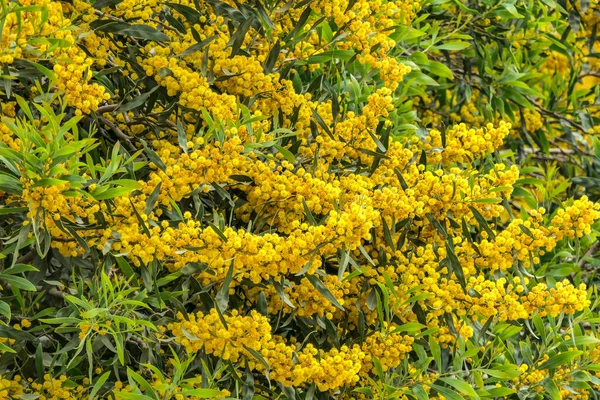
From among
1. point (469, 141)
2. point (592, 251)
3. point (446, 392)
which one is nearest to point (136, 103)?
point (469, 141)

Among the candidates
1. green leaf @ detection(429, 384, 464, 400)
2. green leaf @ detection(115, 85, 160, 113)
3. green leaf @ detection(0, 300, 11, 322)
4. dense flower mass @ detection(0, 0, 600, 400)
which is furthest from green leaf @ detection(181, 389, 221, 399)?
green leaf @ detection(115, 85, 160, 113)

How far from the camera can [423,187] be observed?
3.49 metres

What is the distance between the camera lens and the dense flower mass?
3.08 meters

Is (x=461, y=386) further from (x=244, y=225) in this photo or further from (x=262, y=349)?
(x=244, y=225)

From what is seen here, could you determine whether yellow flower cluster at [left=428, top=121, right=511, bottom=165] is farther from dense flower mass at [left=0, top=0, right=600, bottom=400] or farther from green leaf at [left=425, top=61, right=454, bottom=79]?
green leaf at [left=425, top=61, right=454, bottom=79]

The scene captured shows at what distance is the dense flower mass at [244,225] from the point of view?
3.08 m

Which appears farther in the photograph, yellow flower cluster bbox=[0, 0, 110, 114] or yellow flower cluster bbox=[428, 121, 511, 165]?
yellow flower cluster bbox=[428, 121, 511, 165]

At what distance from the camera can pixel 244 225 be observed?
149 inches

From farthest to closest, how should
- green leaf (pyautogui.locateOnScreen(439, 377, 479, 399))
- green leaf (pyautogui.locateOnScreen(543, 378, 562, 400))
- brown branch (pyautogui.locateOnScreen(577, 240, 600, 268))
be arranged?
brown branch (pyautogui.locateOnScreen(577, 240, 600, 268))
green leaf (pyautogui.locateOnScreen(543, 378, 562, 400))
green leaf (pyautogui.locateOnScreen(439, 377, 479, 399))

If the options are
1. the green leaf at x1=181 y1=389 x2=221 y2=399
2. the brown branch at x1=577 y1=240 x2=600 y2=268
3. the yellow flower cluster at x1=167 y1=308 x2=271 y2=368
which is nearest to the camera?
the green leaf at x1=181 y1=389 x2=221 y2=399

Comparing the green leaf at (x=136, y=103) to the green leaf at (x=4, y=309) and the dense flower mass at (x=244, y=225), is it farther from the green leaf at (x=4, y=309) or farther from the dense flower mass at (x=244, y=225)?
the green leaf at (x=4, y=309)

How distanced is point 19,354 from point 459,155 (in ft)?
5.99

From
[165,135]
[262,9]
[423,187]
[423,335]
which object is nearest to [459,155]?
[423,187]

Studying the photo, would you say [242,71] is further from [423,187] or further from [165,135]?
[423,187]
